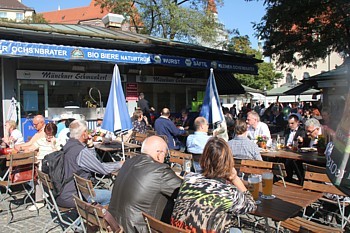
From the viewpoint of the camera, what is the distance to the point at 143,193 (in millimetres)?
3023

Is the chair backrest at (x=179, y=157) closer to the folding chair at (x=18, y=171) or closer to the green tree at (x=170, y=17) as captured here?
the folding chair at (x=18, y=171)

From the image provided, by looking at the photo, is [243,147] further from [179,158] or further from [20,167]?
[20,167]

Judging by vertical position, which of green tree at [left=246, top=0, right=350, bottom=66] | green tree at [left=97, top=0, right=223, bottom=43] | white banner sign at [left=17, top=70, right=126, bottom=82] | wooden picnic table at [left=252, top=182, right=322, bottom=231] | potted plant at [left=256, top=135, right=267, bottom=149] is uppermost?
green tree at [left=97, top=0, right=223, bottom=43]

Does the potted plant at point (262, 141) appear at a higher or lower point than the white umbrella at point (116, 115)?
lower

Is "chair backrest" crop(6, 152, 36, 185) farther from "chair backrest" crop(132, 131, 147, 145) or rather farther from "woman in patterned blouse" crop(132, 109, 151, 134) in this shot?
"woman in patterned blouse" crop(132, 109, 151, 134)

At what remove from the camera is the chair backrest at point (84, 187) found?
12.7 ft

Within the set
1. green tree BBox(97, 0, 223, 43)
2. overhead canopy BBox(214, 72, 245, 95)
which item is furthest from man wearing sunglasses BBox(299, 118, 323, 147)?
green tree BBox(97, 0, 223, 43)

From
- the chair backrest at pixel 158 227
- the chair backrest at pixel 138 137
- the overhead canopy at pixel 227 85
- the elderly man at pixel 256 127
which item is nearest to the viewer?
the chair backrest at pixel 158 227

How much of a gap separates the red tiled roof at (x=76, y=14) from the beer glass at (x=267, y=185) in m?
84.0

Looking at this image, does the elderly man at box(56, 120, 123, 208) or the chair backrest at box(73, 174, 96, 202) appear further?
the elderly man at box(56, 120, 123, 208)

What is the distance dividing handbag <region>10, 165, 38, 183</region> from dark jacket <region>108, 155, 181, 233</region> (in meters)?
3.15

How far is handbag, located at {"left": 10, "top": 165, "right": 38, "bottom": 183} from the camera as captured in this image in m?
5.62

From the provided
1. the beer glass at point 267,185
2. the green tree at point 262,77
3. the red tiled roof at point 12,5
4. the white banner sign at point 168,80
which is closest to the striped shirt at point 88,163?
the beer glass at point 267,185

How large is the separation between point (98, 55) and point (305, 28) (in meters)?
8.61
